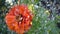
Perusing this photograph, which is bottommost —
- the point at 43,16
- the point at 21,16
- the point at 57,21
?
the point at 57,21

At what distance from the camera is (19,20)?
122cm

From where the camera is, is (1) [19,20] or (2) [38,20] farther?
(2) [38,20]

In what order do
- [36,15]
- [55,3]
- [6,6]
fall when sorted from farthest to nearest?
[55,3]
[6,6]
[36,15]

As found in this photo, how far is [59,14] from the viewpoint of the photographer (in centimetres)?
219

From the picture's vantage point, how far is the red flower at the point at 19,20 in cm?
120

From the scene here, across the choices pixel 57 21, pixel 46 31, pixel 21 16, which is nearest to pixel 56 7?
pixel 57 21

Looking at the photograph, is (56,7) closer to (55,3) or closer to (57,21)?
(55,3)

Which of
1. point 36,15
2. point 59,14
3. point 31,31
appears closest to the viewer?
point 31,31

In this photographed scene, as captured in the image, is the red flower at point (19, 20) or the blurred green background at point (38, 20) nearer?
the red flower at point (19, 20)

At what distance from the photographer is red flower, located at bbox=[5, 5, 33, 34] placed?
1198mm

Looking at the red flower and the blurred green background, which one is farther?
the blurred green background

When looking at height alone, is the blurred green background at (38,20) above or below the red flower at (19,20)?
below

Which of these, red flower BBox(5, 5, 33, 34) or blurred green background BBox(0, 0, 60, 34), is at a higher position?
red flower BBox(5, 5, 33, 34)

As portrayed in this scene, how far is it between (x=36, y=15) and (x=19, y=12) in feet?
1.20
